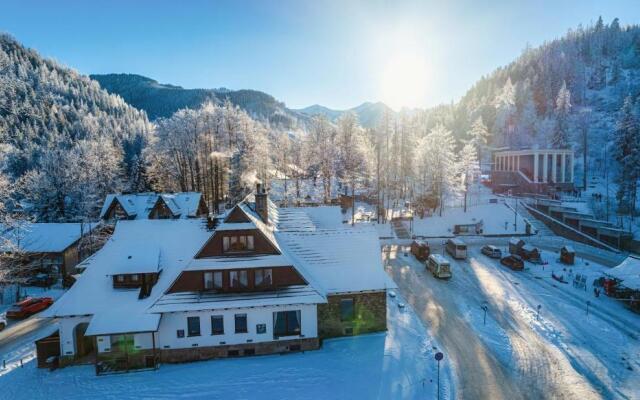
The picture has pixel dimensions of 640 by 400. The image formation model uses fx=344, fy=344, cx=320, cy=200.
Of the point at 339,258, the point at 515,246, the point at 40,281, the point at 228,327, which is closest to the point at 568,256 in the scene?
the point at 515,246

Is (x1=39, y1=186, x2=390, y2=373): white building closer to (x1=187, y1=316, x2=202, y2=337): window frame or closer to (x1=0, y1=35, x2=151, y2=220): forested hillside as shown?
(x1=187, y1=316, x2=202, y2=337): window frame

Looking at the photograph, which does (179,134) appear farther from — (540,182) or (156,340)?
(540,182)

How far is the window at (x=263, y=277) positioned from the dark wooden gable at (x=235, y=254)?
117 cm

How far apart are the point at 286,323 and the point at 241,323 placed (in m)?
2.70

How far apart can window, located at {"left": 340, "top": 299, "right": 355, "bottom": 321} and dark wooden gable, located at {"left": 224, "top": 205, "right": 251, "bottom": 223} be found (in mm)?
8307

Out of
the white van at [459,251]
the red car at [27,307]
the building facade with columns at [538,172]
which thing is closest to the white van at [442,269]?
the white van at [459,251]

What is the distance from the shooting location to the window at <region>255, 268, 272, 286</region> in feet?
69.9

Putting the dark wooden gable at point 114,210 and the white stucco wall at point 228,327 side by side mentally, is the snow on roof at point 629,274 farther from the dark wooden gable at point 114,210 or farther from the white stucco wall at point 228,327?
the dark wooden gable at point 114,210

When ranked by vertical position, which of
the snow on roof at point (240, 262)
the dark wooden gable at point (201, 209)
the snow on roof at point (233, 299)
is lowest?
the snow on roof at point (233, 299)

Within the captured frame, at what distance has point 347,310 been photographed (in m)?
22.8

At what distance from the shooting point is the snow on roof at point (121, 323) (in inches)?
744

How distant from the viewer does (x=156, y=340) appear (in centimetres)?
2005

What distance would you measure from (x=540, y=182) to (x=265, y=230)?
235ft

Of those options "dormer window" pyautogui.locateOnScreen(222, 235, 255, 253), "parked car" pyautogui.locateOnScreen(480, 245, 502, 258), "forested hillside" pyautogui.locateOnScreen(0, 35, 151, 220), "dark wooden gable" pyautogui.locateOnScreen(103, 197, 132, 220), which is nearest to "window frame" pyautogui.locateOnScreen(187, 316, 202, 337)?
"dormer window" pyautogui.locateOnScreen(222, 235, 255, 253)
